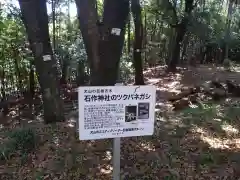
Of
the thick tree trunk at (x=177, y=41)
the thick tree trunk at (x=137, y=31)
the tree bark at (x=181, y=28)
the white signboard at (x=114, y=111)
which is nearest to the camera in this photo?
the white signboard at (x=114, y=111)

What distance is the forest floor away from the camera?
11.9 ft

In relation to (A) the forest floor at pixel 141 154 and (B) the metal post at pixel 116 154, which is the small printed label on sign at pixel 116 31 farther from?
(A) the forest floor at pixel 141 154

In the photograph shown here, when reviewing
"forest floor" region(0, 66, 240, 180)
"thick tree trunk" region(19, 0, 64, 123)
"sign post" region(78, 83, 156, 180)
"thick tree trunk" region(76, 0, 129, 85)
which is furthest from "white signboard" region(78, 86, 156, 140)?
"thick tree trunk" region(19, 0, 64, 123)

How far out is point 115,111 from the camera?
271 cm

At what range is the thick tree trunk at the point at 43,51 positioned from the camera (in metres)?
5.08

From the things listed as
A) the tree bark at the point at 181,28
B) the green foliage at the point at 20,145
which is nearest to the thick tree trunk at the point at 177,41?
the tree bark at the point at 181,28

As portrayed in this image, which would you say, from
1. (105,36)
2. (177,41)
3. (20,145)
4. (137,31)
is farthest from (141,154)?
(177,41)

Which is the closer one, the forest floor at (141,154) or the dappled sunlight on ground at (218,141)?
the forest floor at (141,154)

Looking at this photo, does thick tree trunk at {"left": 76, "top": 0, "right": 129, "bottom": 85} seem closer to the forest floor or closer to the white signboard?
the forest floor

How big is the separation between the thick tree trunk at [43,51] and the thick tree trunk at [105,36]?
1128mm

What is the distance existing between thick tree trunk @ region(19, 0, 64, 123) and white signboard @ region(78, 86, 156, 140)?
2899 millimetres

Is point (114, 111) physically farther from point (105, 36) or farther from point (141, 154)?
point (105, 36)

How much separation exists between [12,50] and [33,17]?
16.4ft

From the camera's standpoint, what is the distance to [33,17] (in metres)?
5.10
